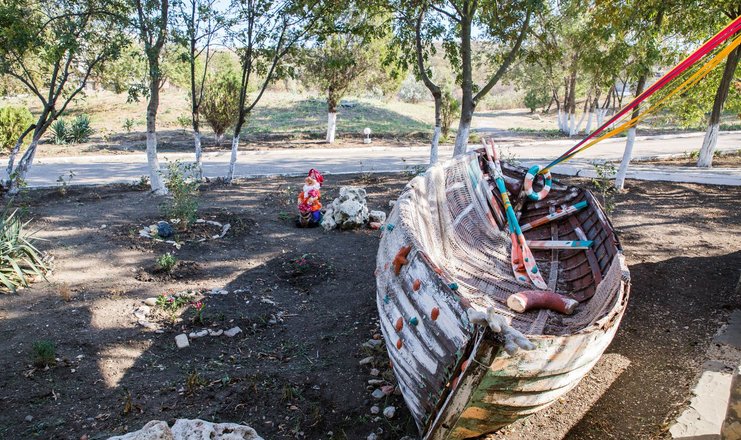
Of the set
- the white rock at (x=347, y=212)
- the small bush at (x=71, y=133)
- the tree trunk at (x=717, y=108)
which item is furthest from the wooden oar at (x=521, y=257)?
the small bush at (x=71, y=133)

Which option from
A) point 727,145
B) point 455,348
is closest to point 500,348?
point 455,348

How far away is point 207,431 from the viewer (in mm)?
2959

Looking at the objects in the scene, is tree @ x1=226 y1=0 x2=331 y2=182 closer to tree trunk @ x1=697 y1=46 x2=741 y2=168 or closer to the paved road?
the paved road

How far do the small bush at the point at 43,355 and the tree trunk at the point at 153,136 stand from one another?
5990mm

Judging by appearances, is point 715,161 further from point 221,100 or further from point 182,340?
point 182,340

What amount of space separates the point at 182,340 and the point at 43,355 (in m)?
1.15

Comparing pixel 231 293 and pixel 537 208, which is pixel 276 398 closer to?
pixel 231 293

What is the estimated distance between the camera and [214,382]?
4.25 meters

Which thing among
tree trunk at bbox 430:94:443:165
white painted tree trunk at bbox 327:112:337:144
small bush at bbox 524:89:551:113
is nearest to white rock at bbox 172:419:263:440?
tree trunk at bbox 430:94:443:165

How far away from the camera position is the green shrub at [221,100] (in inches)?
687

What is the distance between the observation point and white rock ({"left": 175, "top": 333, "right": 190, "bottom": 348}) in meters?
4.81

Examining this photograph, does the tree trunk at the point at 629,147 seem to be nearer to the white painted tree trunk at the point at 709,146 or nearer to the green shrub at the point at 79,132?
the white painted tree trunk at the point at 709,146

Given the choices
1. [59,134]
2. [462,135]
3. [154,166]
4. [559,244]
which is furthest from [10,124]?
[559,244]

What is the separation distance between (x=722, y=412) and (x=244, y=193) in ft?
30.6
